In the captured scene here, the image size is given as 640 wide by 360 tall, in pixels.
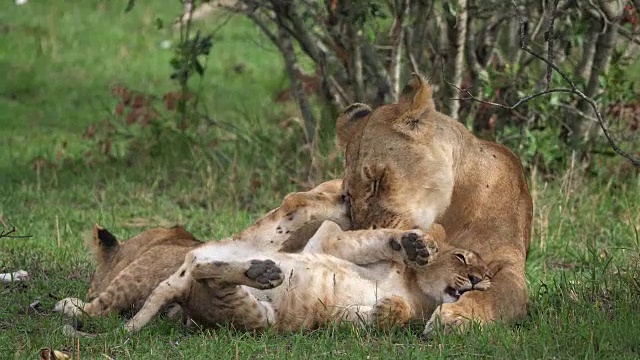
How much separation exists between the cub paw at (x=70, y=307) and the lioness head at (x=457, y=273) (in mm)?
1483

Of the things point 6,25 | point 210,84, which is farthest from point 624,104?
point 6,25

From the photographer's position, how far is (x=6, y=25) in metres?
15.7

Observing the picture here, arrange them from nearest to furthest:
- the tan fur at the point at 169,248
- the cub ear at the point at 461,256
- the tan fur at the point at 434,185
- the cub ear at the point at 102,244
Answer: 1. the cub ear at the point at 461,256
2. the tan fur at the point at 434,185
3. the tan fur at the point at 169,248
4. the cub ear at the point at 102,244

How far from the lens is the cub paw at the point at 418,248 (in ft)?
17.3

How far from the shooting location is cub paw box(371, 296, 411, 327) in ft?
17.4

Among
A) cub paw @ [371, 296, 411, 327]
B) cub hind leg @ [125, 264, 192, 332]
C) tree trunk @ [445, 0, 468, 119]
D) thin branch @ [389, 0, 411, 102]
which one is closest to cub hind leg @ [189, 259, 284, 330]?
cub hind leg @ [125, 264, 192, 332]

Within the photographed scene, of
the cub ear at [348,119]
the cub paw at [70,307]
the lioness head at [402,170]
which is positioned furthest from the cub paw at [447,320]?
the cub paw at [70,307]

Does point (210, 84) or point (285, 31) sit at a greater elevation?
point (285, 31)

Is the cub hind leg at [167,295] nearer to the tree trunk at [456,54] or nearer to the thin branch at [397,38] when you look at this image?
the thin branch at [397,38]

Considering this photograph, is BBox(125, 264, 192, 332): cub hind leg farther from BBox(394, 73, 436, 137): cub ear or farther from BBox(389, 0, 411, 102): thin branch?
BBox(389, 0, 411, 102): thin branch

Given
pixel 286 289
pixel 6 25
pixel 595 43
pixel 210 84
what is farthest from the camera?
pixel 6 25

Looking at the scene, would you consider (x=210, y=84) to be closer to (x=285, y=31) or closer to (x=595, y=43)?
(x=285, y=31)

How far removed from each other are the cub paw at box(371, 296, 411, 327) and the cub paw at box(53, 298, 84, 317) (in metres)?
1.24

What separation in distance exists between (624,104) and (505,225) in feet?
12.8
